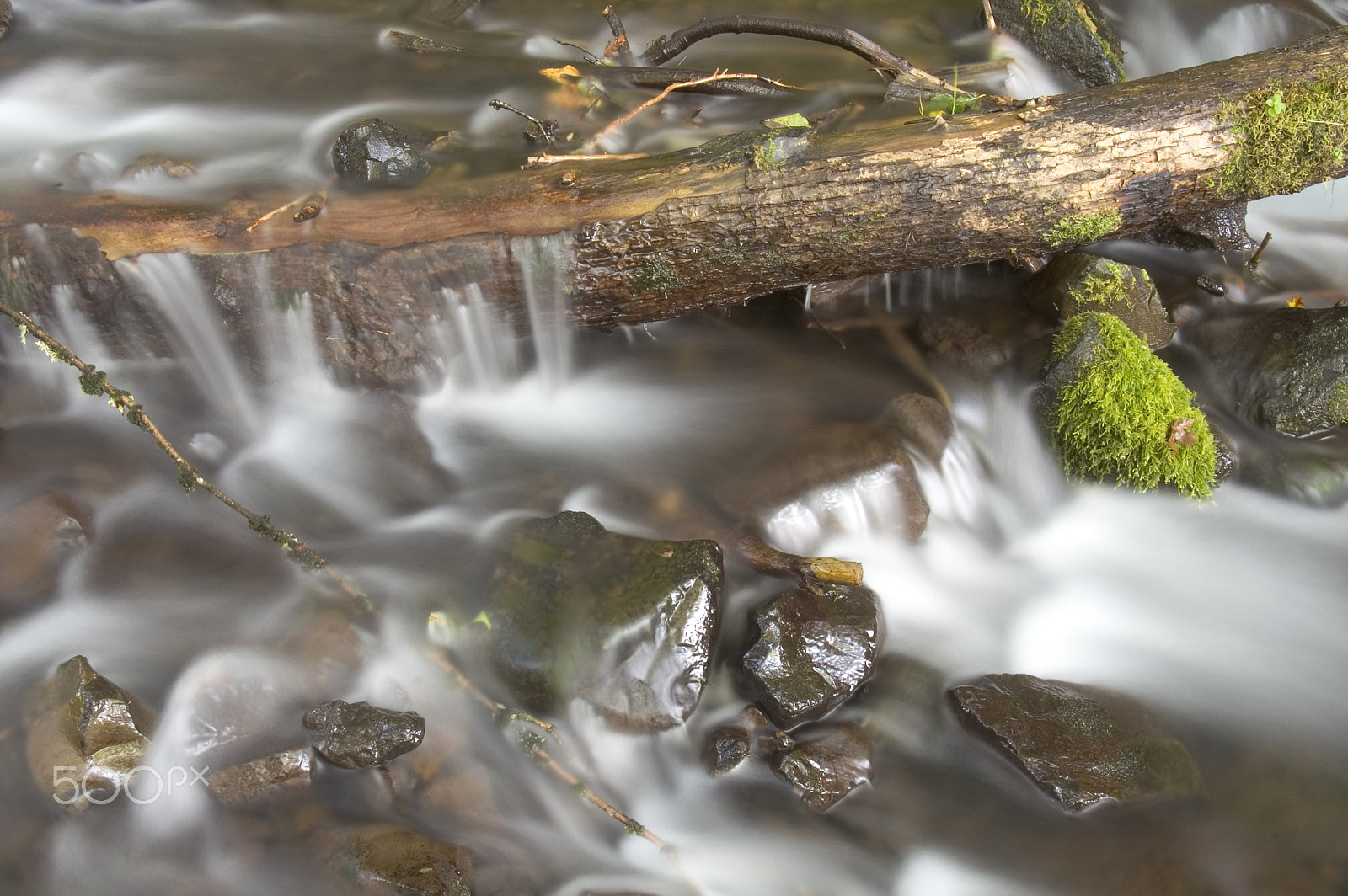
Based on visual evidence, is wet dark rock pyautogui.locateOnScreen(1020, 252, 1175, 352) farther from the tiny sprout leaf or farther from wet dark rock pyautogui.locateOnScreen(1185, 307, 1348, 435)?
the tiny sprout leaf

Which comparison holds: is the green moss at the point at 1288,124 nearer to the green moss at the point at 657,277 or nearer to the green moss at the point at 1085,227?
the green moss at the point at 1085,227

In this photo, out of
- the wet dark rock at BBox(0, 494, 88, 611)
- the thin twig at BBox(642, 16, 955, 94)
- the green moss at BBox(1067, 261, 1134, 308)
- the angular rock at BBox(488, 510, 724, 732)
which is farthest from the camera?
the thin twig at BBox(642, 16, 955, 94)

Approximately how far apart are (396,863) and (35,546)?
241 centimetres

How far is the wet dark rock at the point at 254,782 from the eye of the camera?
3.43m

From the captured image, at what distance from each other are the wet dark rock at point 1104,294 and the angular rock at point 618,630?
2562 millimetres

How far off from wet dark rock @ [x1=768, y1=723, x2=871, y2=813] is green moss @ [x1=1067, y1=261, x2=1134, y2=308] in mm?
2725

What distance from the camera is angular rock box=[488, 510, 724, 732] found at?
366 cm

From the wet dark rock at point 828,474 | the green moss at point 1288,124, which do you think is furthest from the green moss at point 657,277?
the green moss at point 1288,124

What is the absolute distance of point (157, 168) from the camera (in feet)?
17.4

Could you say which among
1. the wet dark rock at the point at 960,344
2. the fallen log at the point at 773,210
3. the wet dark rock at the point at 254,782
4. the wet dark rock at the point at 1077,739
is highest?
the fallen log at the point at 773,210

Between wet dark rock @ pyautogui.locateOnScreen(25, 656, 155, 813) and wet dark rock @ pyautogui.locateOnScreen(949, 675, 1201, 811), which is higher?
wet dark rock @ pyautogui.locateOnScreen(25, 656, 155, 813)

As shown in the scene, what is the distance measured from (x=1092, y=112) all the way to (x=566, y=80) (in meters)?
3.45

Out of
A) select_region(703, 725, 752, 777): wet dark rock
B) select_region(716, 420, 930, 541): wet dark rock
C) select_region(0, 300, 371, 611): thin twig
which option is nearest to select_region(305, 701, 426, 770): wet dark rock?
select_region(0, 300, 371, 611): thin twig

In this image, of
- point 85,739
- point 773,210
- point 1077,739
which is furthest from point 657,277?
point 85,739
